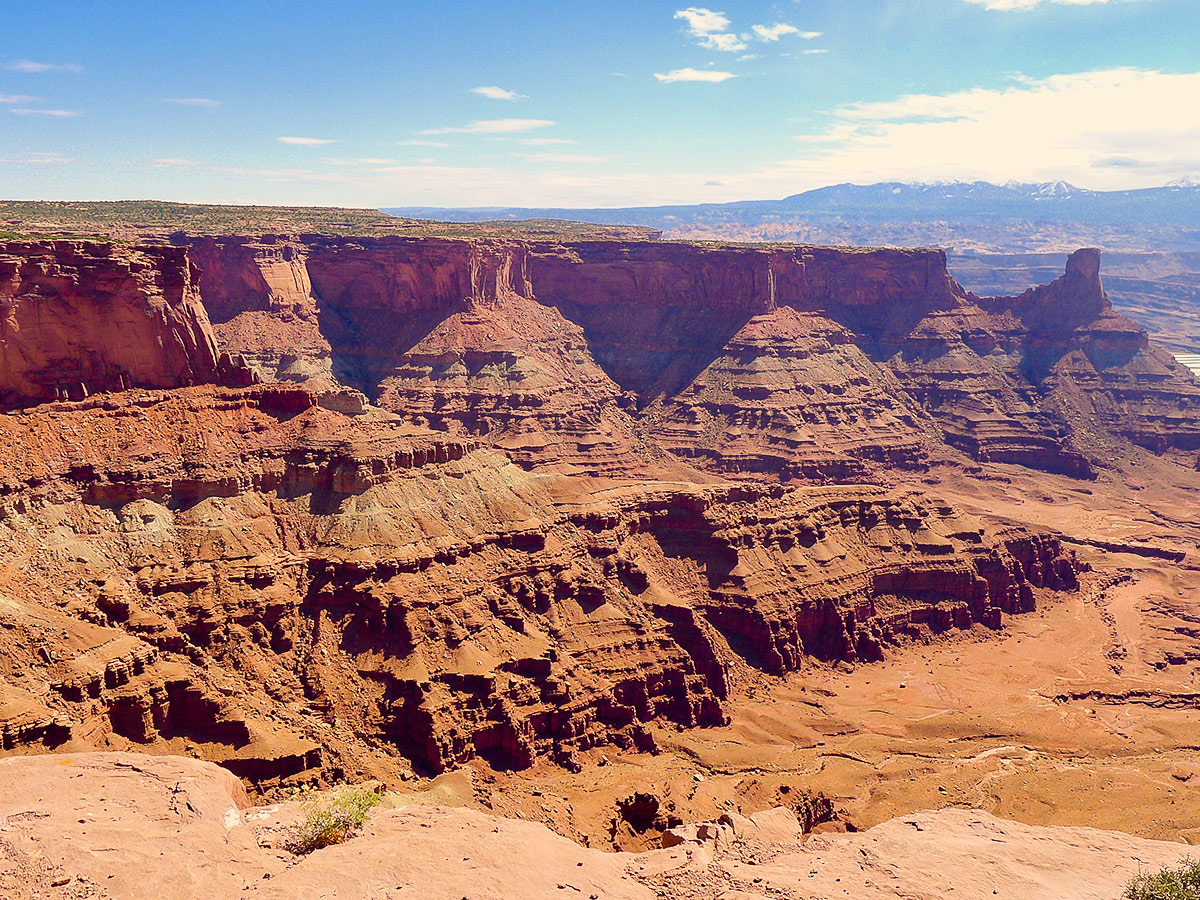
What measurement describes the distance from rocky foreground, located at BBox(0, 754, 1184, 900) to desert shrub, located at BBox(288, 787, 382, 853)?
0.69 m

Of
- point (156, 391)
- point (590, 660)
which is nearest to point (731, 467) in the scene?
point (590, 660)

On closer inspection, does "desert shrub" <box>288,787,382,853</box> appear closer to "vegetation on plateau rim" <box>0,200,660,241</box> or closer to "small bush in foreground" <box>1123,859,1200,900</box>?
"small bush in foreground" <box>1123,859,1200,900</box>

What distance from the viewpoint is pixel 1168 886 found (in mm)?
34500

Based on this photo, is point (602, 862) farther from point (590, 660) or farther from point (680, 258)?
point (680, 258)

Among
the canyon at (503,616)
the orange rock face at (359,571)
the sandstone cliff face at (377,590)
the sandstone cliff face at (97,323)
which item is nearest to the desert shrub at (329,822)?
the canyon at (503,616)

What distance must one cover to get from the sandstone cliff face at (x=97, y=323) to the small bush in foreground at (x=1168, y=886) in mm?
69204

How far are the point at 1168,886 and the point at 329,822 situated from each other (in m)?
33.2

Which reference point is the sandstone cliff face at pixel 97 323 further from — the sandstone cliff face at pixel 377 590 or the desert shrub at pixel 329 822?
the desert shrub at pixel 329 822

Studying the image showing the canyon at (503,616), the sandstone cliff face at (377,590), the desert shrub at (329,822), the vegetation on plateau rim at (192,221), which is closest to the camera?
the desert shrub at (329,822)

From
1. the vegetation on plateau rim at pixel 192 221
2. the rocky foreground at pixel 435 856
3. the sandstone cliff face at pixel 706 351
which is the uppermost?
the vegetation on plateau rim at pixel 192 221

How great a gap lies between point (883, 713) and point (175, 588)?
52.7 meters

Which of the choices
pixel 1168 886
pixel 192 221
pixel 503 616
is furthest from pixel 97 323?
pixel 192 221

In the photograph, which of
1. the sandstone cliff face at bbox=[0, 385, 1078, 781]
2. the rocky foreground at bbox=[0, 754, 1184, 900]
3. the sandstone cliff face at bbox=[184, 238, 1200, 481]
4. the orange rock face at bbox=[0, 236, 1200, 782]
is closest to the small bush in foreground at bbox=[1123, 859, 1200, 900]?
the rocky foreground at bbox=[0, 754, 1184, 900]

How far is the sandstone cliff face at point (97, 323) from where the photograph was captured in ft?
210
